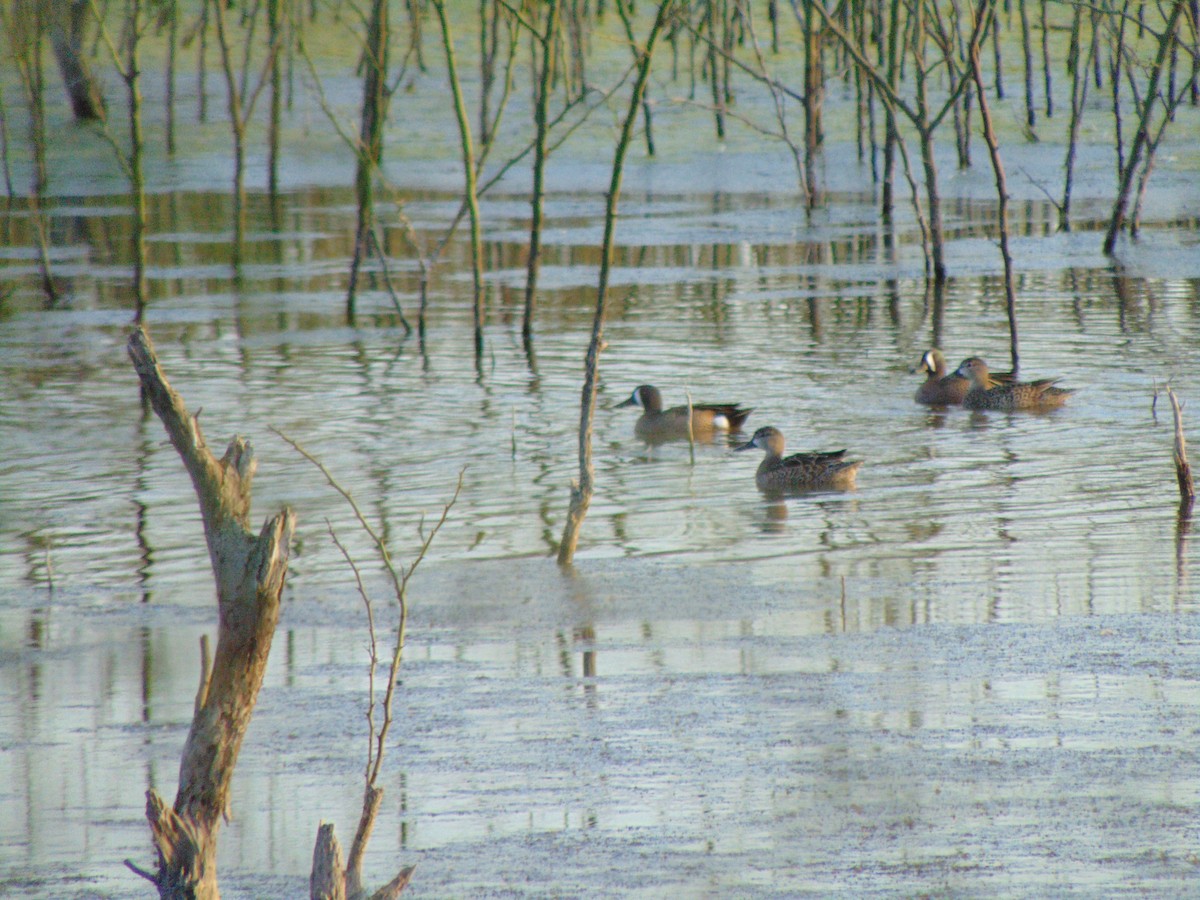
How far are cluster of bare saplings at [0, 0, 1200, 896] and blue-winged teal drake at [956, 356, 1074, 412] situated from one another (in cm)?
93

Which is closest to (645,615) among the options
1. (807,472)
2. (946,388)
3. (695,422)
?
(807,472)

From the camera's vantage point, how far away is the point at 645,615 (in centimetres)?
746

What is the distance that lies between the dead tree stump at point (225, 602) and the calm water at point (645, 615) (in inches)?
31.5

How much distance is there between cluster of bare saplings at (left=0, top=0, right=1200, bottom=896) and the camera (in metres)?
4.07

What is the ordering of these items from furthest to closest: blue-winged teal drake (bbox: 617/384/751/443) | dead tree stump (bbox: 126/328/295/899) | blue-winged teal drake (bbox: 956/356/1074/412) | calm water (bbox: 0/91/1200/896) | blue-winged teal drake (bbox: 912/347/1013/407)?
blue-winged teal drake (bbox: 912/347/1013/407) < blue-winged teal drake (bbox: 956/356/1074/412) < blue-winged teal drake (bbox: 617/384/751/443) < calm water (bbox: 0/91/1200/896) < dead tree stump (bbox: 126/328/295/899)

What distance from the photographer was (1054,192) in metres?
26.8

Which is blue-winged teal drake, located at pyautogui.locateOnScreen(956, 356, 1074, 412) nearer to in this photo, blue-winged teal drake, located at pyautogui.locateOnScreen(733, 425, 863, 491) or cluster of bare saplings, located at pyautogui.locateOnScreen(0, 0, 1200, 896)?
cluster of bare saplings, located at pyautogui.locateOnScreen(0, 0, 1200, 896)

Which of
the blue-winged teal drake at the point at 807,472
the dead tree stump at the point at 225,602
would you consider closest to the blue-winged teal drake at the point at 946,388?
the blue-winged teal drake at the point at 807,472

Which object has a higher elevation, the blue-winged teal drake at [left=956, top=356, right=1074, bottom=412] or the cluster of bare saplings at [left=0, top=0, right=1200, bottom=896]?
the cluster of bare saplings at [left=0, top=0, right=1200, bottom=896]

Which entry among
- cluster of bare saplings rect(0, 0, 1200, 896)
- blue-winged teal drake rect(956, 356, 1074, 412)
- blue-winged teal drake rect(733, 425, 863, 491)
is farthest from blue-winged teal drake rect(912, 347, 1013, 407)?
blue-winged teal drake rect(733, 425, 863, 491)

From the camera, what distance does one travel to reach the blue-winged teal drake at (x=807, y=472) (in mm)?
10320

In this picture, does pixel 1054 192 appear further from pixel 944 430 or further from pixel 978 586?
pixel 978 586

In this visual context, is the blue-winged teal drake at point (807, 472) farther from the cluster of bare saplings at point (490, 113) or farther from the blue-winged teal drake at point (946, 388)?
the blue-winged teal drake at point (946, 388)

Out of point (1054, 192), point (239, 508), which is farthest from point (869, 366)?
point (1054, 192)
